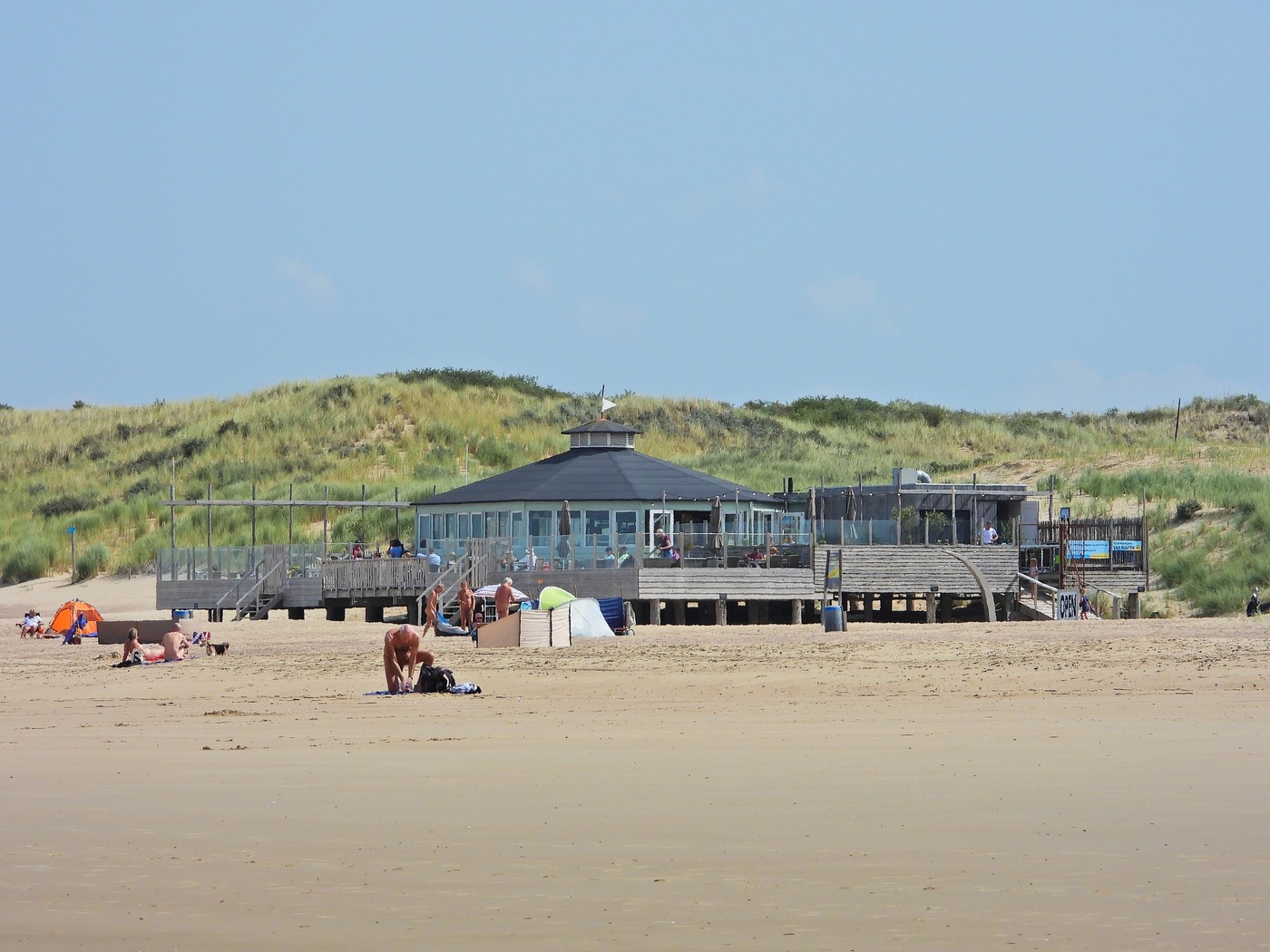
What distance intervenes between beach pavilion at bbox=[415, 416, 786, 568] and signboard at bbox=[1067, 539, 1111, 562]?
6298mm

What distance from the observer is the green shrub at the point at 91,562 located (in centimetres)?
5484

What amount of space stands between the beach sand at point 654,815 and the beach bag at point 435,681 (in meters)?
0.58

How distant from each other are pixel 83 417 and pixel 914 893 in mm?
85128

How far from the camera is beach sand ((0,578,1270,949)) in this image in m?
7.61

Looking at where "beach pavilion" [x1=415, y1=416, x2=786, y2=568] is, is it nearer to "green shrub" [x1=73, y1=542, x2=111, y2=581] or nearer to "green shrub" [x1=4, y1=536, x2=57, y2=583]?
"green shrub" [x1=73, y1=542, x2=111, y2=581]

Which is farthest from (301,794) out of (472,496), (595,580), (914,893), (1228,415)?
(1228,415)

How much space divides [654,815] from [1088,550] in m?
30.5

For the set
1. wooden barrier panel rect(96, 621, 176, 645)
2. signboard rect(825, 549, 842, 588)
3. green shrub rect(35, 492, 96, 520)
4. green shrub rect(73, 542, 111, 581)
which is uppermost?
green shrub rect(35, 492, 96, 520)

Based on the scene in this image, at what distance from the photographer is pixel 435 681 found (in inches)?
748

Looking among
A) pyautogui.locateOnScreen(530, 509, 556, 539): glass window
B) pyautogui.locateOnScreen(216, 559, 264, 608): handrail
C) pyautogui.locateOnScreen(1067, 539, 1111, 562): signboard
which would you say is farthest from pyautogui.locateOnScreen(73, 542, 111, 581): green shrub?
pyautogui.locateOnScreen(1067, 539, 1111, 562): signboard

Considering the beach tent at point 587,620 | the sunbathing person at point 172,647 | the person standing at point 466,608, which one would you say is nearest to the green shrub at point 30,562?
the person standing at point 466,608

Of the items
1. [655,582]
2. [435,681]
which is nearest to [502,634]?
[435,681]

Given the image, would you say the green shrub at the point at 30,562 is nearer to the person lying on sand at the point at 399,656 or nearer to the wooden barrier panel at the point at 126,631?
the wooden barrier panel at the point at 126,631

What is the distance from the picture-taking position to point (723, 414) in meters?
84.5
